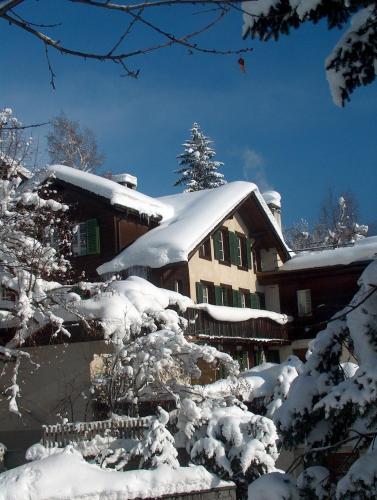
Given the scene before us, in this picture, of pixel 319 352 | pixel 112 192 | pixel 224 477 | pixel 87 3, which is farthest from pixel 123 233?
pixel 87 3

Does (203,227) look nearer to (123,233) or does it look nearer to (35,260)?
(123,233)

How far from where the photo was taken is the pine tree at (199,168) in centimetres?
5425

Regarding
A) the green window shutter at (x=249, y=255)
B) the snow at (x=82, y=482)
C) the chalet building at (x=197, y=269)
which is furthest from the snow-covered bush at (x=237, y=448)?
the green window shutter at (x=249, y=255)

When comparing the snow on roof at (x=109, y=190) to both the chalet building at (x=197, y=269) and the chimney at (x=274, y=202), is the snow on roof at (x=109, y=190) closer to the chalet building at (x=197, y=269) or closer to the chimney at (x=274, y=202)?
the chalet building at (x=197, y=269)

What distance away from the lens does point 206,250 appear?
2995 centimetres

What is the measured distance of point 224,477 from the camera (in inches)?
503

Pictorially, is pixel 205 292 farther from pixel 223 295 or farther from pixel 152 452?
pixel 152 452

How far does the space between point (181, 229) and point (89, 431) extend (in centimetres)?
1277

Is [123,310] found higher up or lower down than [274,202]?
lower down

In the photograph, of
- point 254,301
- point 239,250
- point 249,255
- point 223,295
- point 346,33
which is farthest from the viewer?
point 249,255

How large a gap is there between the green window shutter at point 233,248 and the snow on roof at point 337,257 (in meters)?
3.04

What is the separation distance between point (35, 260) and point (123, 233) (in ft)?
32.1

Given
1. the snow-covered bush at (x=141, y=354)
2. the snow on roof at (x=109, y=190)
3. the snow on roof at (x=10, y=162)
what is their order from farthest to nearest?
the snow on roof at (x=109, y=190), the snow on roof at (x=10, y=162), the snow-covered bush at (x=141, y=354)

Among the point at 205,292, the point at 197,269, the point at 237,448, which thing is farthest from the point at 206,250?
the point at 237,448
